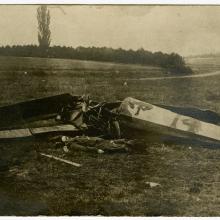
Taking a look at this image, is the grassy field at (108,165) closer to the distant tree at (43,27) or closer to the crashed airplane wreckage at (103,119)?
the crashed airplane wreckage at (103,119)

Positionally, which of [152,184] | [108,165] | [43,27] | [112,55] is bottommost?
[152,184]

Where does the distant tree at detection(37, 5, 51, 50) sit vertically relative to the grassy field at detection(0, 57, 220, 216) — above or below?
above

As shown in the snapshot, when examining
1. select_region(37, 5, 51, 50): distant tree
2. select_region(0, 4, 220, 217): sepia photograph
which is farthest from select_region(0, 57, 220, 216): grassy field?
select_region(37, 5, 51, 50): distant tree

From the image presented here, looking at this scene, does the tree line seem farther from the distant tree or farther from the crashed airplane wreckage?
the crashed airplane wreckage

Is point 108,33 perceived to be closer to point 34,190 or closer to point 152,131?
point 152,131

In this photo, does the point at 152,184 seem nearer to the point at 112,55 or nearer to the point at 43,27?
the point at 112,55

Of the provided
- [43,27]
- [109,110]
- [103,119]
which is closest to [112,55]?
[109,110]
